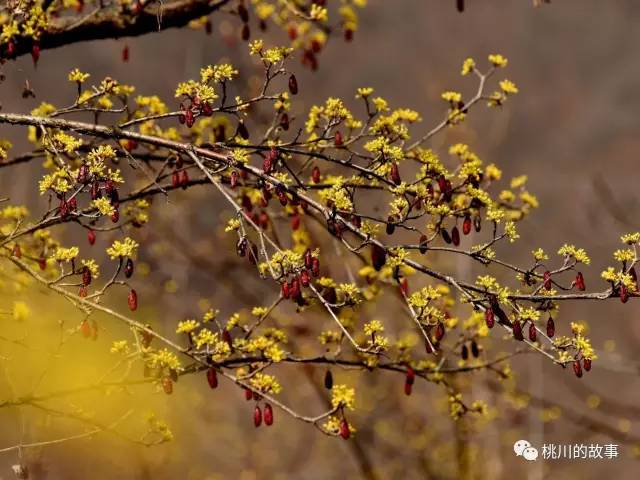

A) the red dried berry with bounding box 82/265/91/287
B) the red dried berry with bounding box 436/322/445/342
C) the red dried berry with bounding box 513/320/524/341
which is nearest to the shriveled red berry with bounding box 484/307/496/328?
the red dried berry with bounding box 513/320/524/341

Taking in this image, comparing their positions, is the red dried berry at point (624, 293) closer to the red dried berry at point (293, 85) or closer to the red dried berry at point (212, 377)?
the red dried berry at point (293, 85)

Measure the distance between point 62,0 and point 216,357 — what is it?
2772mm

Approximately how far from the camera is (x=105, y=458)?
1141cm

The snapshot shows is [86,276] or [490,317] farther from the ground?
[86,276]

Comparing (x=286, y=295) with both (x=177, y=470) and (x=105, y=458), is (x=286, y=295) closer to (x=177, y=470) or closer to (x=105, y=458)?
(x=105, y=458)

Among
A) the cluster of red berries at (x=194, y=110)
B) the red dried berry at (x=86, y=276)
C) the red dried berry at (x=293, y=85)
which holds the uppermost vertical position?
the red dried berry at (x=293, y=85)

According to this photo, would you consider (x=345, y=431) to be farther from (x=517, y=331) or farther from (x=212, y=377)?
(x=517, y=331)

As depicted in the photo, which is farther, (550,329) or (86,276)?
(86,276)

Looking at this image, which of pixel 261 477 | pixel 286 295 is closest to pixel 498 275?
pixel 261 477

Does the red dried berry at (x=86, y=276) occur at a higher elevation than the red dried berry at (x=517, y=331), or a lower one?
higher

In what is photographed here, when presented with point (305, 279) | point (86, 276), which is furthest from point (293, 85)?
point (86, 276)

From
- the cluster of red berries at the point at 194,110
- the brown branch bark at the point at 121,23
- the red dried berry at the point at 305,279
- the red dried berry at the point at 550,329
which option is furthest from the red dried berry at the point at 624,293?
the brown branch bark at the point at 121,23

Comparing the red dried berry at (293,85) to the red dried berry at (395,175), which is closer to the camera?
the red dried berry at (395,175)

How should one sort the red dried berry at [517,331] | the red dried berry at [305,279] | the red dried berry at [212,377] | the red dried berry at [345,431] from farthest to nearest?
the red dried berry at [212,377] → the red dried berry at [345,431] → the red dried berry at [305,279] → the red dried berry at [517,331]
